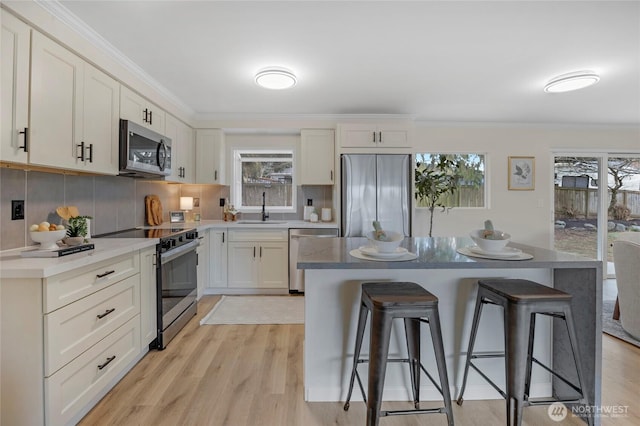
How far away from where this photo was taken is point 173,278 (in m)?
2.57

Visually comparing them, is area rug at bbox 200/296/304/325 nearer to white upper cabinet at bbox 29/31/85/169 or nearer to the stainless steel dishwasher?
the stainless steel dishwasher

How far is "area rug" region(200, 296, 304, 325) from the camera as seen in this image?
294cm

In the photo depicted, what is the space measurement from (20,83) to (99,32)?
30.4 inches

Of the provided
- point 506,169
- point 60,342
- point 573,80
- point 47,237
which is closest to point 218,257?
point 47,237

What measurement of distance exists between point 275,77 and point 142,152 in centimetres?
135

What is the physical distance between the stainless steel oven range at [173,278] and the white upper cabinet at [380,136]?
Result: 7.04 feet

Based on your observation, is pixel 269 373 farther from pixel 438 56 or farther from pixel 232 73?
pixel 438 56

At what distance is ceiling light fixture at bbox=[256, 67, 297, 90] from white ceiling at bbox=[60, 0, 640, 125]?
0.23 ft

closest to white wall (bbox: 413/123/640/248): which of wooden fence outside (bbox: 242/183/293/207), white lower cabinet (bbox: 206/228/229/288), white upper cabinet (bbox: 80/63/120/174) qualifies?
wooden fence outside (bbox: 242/183/293/207)

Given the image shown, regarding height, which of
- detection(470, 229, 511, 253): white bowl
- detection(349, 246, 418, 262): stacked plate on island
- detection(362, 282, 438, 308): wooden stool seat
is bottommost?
detection(362, 282, 438, 308): wooden stool seat

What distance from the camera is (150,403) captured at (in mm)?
Result: 1748

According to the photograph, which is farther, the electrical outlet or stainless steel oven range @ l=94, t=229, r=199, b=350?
stainless steel oven range @ l=94, t=229, r=199, b=350

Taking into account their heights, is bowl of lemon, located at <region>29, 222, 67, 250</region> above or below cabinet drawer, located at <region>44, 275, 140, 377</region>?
above

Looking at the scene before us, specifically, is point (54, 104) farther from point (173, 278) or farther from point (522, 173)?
point (522, 173)
